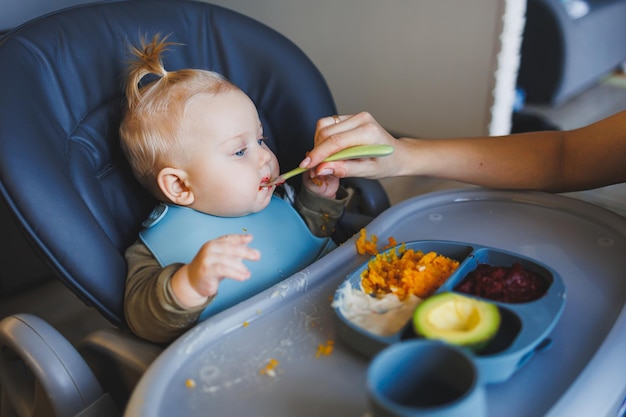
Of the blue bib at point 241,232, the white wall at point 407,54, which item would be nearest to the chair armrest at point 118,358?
the blue bib at point 241,232

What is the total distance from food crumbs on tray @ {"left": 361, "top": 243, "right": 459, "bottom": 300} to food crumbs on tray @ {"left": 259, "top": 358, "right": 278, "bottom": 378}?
0.15 metres

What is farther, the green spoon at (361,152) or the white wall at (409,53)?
the white wall at (409,53)

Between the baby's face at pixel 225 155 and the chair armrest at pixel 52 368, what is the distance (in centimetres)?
31

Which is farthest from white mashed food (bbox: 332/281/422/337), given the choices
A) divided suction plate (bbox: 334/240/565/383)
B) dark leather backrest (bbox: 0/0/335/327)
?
dark leather backrest (bbox: 0/0/335/327)

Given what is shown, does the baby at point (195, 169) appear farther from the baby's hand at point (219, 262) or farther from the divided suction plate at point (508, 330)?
the divided suction plate at point (508, 330)

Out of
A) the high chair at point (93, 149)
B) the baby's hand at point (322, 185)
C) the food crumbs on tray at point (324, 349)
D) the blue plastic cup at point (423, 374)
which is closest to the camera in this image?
the blue plastic cup at point (423, 374)

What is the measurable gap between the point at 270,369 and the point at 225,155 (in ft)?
1.32

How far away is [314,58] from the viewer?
1.96 m

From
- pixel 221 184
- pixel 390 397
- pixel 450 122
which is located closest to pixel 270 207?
pixel 221 184

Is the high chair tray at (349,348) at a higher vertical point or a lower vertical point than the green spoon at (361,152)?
lower

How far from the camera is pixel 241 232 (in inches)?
40.0

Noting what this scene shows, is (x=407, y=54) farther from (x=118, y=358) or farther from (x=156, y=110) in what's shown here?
(x=118, y=358)

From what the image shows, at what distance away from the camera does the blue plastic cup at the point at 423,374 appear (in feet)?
1.62

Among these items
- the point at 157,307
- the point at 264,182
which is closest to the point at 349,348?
the point at 157,307
